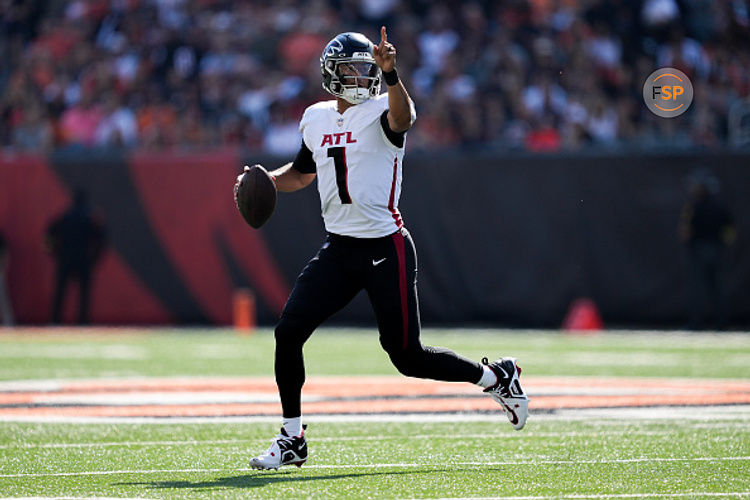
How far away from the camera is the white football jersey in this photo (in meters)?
6.00

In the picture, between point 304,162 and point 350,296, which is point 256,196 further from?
point 350,296

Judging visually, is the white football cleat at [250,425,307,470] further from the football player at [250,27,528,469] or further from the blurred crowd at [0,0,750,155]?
the blurred crowd at [0,0,750,155]

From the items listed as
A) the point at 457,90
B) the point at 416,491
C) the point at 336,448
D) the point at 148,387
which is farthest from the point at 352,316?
the point at 416,491

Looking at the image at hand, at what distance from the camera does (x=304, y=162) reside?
20.9 feet

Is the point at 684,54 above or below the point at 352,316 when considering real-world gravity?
above

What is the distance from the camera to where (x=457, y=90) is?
1662 centimetres

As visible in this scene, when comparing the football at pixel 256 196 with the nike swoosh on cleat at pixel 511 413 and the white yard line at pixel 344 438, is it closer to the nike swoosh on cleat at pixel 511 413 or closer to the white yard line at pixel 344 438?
the white yard line at pixel 344 438

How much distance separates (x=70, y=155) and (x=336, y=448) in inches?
475

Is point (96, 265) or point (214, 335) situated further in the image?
point (96, 265)

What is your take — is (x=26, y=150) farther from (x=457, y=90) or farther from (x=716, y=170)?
(x=716, y=170)

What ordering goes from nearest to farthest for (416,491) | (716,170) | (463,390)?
(416,491), (463,390), (716,170)

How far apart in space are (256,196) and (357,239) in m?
0.51

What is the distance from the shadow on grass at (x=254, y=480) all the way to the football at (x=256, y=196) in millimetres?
1164

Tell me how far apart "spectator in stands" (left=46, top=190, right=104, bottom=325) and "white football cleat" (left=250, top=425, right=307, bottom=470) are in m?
11.8
